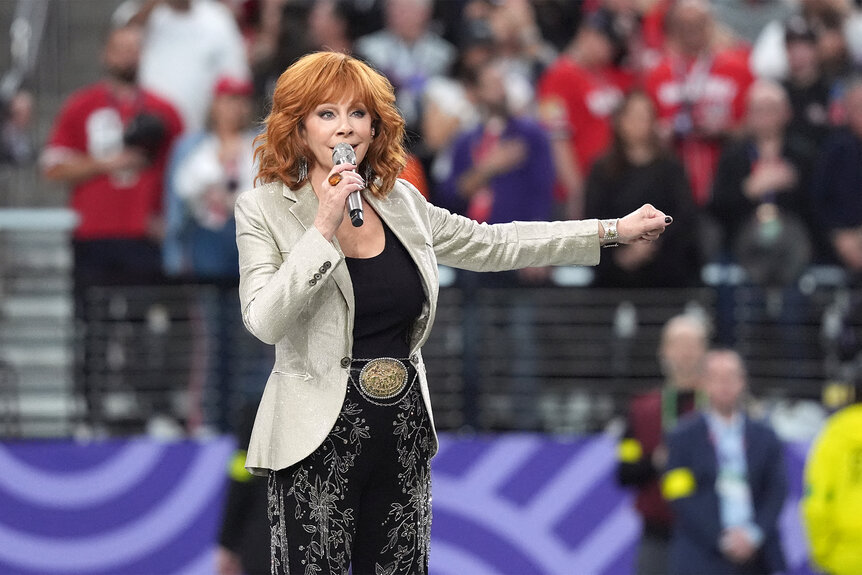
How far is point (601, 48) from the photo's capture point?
9.37 m

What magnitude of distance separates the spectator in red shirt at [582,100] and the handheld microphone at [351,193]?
5590 millimetres

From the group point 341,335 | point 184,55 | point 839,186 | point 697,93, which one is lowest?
point 341,335

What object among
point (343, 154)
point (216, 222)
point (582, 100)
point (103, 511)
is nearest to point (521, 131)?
point (582, 100)

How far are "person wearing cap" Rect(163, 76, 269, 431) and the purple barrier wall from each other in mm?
363

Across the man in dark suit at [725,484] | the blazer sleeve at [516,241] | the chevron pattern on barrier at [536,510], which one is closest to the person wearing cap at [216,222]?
the chevron pattern on barrier at [536,510]

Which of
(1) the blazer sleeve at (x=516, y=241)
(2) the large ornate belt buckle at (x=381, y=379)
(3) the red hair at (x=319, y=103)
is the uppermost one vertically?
(3) the red hair at (x=319, y=103)

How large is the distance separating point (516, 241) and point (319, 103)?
0.63 metres

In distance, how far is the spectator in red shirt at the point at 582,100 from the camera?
9039 mm

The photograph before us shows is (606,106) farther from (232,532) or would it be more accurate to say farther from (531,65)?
(232,532)

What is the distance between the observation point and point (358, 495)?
11.5ft

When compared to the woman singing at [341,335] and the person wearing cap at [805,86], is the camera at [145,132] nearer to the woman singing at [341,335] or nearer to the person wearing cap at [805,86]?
the person wearing cap at [805,86]

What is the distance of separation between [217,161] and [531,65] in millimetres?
2345

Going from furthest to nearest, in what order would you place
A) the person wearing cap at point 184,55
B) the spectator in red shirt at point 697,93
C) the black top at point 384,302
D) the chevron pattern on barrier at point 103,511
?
the person wearing cap at point 184,55 → the spectator in red shirt at point 697,93 → the chevron pattern on barrier at point 103,511 → the black top at point 384,302

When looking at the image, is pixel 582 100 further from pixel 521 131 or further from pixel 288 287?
pixel 288 287
